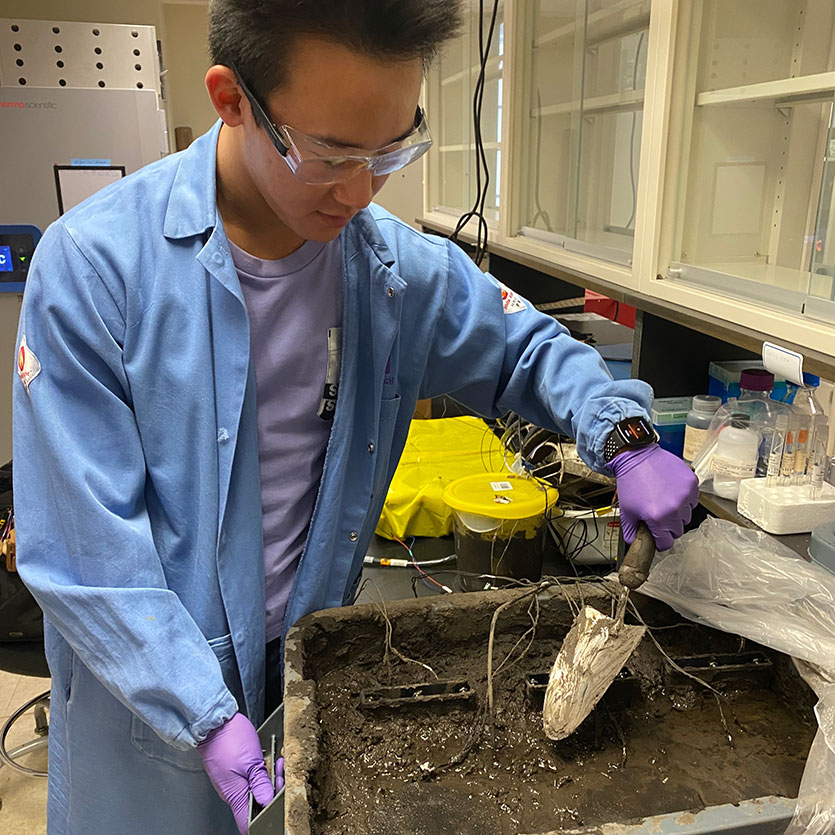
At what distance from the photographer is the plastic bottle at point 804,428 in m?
1.09

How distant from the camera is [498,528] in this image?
1.33 m

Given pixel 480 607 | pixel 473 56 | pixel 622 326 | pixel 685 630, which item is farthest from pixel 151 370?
pixel 473 56

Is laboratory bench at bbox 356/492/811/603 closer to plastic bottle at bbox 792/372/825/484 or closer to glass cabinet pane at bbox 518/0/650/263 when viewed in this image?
plastic bottle at bbox 792/372/825/484

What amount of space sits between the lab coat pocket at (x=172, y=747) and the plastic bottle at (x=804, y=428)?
2.69ft

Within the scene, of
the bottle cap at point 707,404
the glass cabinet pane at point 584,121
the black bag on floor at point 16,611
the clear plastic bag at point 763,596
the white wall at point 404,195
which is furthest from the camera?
the white wall at point 404,195

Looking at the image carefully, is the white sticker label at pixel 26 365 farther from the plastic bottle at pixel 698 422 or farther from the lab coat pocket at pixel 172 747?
the plastic bottle at pixel 698 422

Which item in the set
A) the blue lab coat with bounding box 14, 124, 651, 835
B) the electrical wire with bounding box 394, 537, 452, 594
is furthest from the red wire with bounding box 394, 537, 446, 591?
the blue lab coat with bounding box 14, 124, 651, 835

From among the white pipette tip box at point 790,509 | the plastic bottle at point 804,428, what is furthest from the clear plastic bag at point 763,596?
the plastic bottle at point 804,428

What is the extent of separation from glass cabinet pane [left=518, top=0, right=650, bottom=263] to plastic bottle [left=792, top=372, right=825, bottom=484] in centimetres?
38

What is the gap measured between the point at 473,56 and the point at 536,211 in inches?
27.1

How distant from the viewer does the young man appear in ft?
2.47

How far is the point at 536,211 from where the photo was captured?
1882mm

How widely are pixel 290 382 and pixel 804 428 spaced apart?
758 millimetres

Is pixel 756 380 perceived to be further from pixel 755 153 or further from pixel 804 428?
pixel 755 153
